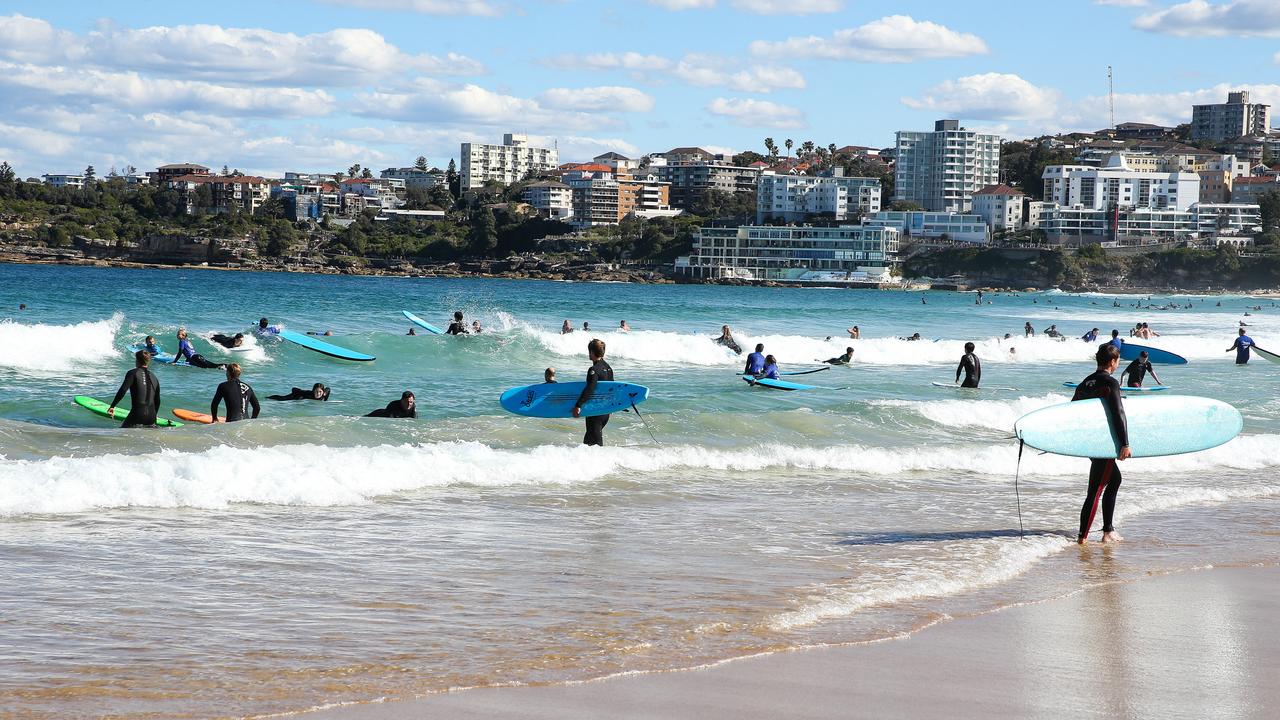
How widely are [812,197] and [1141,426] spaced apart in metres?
166

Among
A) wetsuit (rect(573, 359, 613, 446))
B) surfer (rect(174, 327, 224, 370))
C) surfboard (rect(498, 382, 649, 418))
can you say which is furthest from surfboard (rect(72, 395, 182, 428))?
surfer (rect(174, 327, 224, 370))

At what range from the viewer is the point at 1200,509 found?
10.2m

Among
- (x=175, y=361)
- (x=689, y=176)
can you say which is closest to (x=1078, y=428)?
(x=175, y=361)

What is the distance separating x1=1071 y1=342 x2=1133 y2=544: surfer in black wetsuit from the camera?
796cm

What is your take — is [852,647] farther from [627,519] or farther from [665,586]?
[627,519]

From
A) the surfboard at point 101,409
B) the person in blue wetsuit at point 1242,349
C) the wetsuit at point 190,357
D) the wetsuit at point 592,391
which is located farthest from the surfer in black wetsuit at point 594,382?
the person in blue wetsuit at point 1242,349

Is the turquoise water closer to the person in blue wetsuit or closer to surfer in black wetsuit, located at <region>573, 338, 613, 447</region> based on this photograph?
surfer in black wetsuit, located at <region>573, 338, 613, 447</region>

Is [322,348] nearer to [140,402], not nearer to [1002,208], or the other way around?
[140,402]

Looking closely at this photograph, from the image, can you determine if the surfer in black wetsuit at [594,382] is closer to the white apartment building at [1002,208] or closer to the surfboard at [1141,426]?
the surfboard at [1141,426]

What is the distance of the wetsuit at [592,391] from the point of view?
11.2 m

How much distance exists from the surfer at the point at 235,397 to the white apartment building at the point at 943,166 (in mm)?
178902

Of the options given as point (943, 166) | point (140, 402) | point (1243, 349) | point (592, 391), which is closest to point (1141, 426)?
point (592, 391)

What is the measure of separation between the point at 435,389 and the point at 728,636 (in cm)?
1603

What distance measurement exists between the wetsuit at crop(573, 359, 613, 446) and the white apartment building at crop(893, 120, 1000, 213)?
17983cm
